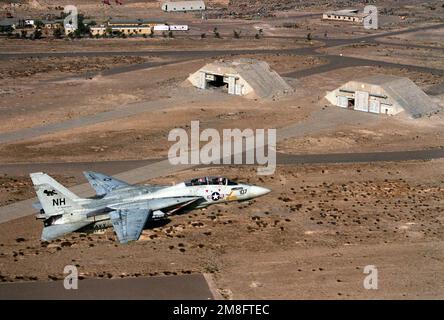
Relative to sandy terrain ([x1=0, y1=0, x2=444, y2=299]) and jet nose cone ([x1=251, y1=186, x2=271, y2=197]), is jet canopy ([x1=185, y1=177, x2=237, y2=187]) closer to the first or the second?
jet nose cone ([x1=251, y1=186, x2=271, y2=197])

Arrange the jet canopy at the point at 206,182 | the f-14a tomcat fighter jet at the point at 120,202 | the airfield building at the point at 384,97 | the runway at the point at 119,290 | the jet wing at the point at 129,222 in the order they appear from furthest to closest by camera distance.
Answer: the airfield building at the point at 384,97 < the jet canopy at the point at 206,182 < the f-14a tomcat fighter jet at the point at 120,202 < the jet wing at the point at 129,222 < the runway at the point at 119,290

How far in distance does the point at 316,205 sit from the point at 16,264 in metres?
26.8

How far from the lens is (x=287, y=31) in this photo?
173375 mm

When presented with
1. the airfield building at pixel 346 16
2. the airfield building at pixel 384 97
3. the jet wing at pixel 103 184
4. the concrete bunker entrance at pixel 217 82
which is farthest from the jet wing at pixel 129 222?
the airfield building at pixel 346 16

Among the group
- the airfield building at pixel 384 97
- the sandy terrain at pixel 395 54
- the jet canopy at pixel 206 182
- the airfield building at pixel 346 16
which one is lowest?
the jet canopy at pixel 206 182

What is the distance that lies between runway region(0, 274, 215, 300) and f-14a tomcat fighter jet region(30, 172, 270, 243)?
3663mm

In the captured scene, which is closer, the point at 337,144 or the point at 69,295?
the point at 69,295

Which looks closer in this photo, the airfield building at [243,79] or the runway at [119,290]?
the runway at [119,290]

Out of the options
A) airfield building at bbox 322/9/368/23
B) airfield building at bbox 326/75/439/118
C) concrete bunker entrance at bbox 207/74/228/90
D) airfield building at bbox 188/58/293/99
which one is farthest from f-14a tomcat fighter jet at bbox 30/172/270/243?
airfield building at bbox 322/9/368/23

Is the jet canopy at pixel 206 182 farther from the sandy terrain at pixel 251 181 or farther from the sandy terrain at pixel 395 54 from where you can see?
the sandy terrain at pixel 395 54

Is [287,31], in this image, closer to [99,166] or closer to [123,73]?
[123,73]

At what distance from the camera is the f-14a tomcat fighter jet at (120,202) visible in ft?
149

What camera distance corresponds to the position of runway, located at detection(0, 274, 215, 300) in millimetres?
39156
